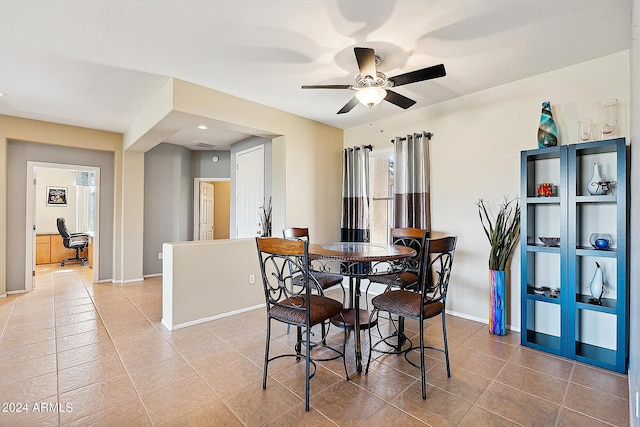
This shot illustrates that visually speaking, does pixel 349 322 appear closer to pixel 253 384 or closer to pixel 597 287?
pixel 253 384

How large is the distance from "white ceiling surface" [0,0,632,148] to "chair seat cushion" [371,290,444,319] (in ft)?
6.81

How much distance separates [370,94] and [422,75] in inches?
16.4

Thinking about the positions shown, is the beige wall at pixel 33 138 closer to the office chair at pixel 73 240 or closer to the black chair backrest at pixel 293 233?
the office chair at pixel 73 240

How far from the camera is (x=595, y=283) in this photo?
2516 mm

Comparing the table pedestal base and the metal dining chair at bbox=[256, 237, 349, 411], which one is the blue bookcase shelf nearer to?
the table pedestal base

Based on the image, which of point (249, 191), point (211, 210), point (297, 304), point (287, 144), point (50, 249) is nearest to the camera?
point (297, 304)

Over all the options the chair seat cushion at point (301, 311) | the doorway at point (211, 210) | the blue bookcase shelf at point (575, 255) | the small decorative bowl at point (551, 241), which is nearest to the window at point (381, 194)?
the blue bookcase shelf at point (575, 255)

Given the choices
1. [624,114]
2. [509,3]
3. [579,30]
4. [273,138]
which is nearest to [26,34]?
[273,138]

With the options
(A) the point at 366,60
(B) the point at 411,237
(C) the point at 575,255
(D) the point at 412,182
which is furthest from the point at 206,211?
(C) the point at 575,255

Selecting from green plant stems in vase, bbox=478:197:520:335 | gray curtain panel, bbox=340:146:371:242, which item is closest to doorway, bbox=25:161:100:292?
gray curtain panel, bbox=340:146:371:242

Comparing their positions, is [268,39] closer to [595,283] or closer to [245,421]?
[245,421]

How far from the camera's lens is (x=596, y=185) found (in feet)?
8.29

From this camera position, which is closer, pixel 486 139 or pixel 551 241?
pixel 551 241

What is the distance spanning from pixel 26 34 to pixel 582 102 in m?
4.83
